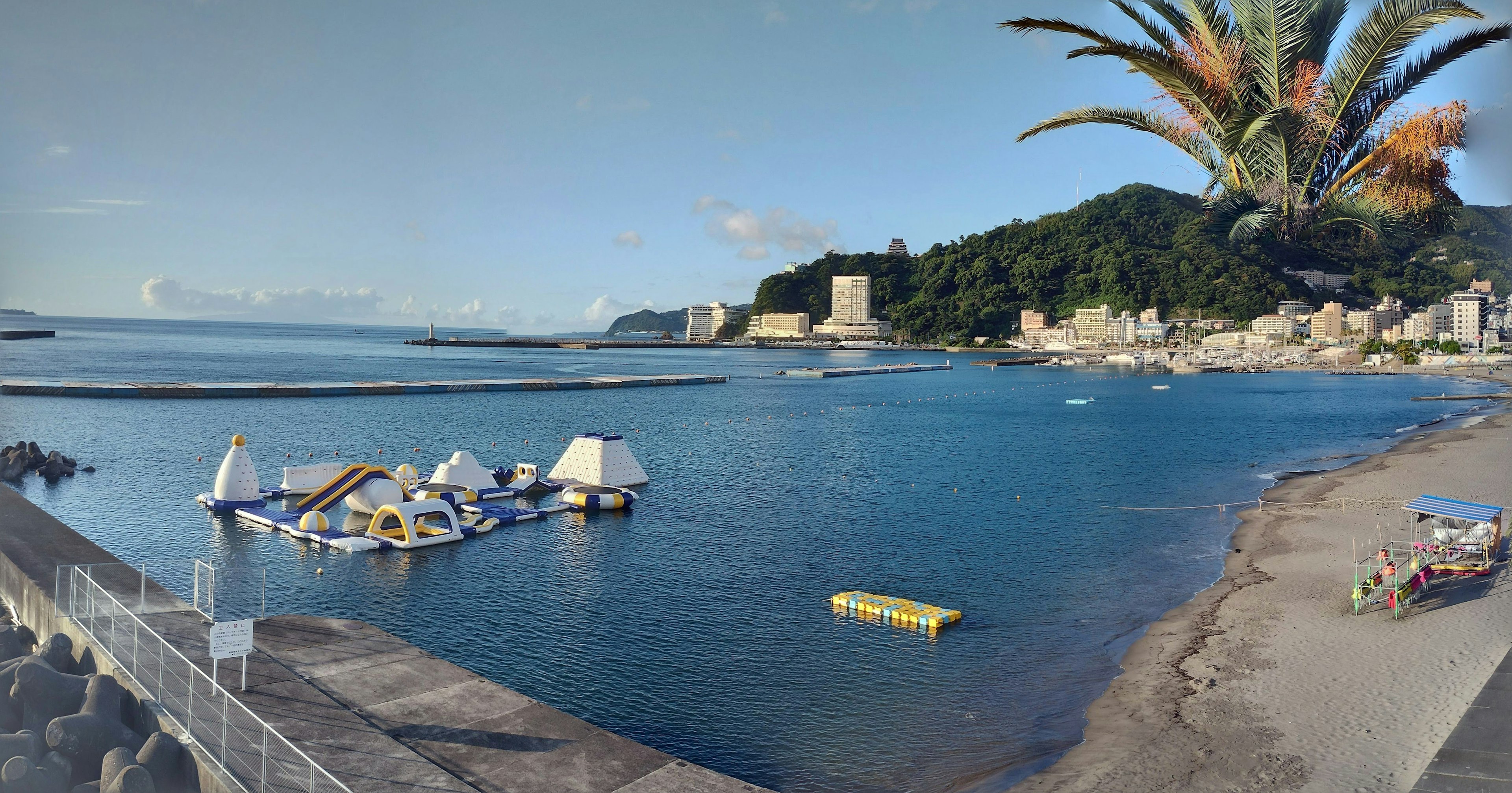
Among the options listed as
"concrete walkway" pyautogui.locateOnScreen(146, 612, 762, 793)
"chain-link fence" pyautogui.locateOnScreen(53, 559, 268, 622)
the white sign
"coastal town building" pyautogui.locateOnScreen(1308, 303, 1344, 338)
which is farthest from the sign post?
"coastal town building" pyautogui.locateOnScreen(1308, 303, 1344, 338)

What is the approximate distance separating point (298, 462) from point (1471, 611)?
38353 mm

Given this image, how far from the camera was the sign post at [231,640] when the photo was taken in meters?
10.8

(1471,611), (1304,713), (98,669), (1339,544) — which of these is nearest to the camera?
(98,669)

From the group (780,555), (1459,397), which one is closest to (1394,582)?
(780,555)

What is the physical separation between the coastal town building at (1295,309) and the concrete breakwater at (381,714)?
516 feet

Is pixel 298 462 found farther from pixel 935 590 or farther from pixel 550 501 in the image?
pixel 935 590

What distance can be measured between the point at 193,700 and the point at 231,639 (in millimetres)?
851

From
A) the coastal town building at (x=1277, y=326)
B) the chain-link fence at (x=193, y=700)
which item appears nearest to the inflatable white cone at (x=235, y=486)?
the chain-link fence at (x=193, y=700)

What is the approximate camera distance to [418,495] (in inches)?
1050

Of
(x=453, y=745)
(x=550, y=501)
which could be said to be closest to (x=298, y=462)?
(x=550, y=501)

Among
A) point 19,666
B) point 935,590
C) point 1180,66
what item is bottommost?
point 935,590

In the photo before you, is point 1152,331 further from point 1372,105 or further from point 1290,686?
point 1372,105

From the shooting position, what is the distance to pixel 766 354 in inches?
6983

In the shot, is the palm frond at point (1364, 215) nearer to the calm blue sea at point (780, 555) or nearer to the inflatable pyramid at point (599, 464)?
the calm blue sea at point (780, 555)
